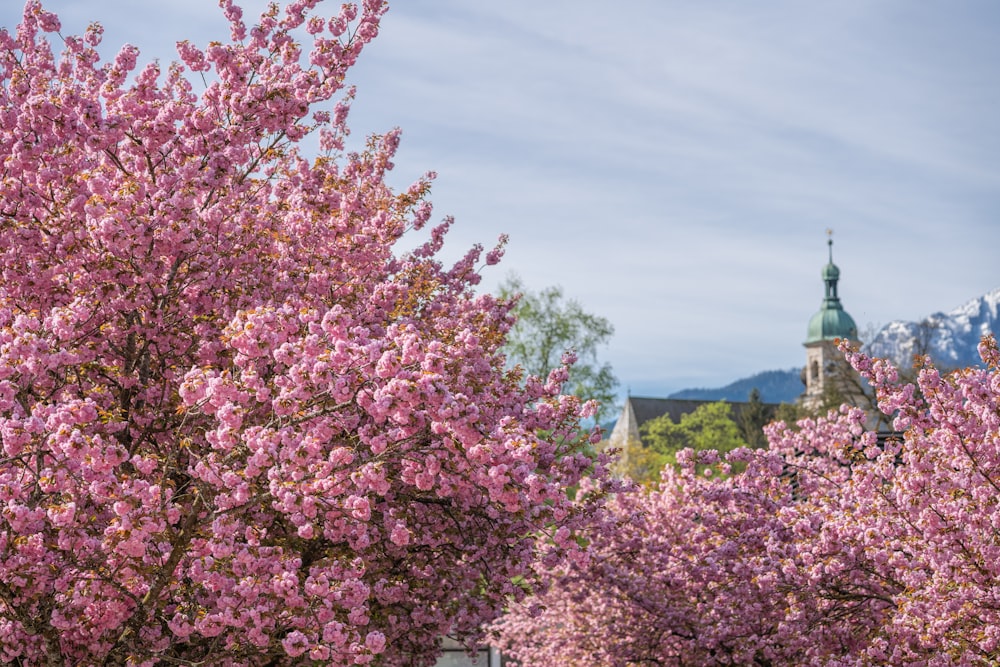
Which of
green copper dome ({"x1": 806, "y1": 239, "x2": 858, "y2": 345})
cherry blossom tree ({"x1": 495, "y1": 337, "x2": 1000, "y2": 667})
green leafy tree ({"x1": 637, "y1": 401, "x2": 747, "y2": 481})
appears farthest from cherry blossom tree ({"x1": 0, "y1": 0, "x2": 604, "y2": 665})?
green copper dome ({"x1": 806, "y1": 239, "x2": 858, "y2": 345})

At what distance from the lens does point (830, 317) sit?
13238cm

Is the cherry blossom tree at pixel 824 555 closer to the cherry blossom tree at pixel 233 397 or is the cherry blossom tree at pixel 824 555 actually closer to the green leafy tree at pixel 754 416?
the cherry blossom tree at pixel 233 397

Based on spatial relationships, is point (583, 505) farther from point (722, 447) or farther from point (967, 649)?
point (722, 447)

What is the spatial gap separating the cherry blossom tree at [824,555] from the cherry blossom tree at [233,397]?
158 centimetres

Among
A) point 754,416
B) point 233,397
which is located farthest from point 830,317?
point 233,397

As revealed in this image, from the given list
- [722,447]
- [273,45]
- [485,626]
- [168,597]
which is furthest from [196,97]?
[722,447]

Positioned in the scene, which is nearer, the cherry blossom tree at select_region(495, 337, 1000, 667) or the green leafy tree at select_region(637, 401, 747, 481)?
the cherry blossom tree at select_region(495, 337, 1000, 667)

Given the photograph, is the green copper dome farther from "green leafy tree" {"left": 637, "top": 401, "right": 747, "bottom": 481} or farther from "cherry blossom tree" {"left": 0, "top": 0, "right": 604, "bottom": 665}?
"cherry blossom tree" {"left": 0, "top": 0, "right": 604, "bottom": 665}

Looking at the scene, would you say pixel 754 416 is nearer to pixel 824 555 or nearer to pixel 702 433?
pixel 702 433

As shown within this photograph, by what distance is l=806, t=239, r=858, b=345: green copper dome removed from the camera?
132125mm

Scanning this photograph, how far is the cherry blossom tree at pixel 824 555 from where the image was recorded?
10391mm

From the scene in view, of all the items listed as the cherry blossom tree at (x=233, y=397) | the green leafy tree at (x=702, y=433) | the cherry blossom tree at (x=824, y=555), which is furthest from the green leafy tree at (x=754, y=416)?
the cherry blossom tree at (x=233, y=397)

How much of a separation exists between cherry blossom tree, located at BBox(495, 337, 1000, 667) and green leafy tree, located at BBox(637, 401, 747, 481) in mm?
51376

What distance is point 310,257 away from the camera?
35.9 feet
